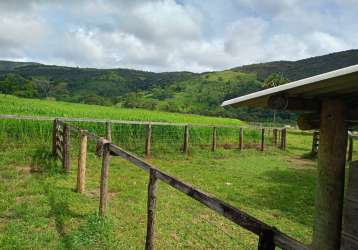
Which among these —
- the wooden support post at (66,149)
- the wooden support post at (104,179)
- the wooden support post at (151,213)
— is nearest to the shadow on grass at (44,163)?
the wooden support post at (66,149)

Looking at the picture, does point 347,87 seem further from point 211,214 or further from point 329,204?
point 211,214

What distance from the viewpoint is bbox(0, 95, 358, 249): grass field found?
512 centimetres

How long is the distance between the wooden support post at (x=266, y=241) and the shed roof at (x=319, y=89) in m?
0.96

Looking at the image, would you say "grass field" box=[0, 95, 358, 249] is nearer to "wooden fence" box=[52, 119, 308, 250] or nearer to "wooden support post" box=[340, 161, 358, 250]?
"wooden fence" box=[52, 119, 308, 250]

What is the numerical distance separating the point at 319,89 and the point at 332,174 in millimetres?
631

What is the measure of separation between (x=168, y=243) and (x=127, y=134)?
10767 mm

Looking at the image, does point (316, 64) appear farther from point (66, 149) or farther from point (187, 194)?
point (187, 194)

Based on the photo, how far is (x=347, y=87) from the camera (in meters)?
1.98

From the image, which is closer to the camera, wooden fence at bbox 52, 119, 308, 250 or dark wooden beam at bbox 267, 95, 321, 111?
wooden fence at bbox 52, 119, 308, 250

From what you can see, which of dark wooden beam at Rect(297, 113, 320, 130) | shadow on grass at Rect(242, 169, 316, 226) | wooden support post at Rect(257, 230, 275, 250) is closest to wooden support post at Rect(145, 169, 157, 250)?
dark wooden beam at Rect(297, 113, 320, 130)

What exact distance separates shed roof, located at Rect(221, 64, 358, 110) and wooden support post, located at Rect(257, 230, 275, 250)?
962mm

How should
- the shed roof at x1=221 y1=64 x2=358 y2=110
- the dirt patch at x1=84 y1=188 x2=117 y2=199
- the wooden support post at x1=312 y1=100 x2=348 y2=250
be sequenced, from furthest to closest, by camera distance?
the dirt patch at x1=84 y1=188 x2=117 y2=199 < the wooden support post at x1=312 y1=100 x2=348 y2=250 < the shed roof at x1=221 y1=64 x2=358 y2=110

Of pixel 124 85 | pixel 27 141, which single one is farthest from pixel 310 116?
pixel 124 85

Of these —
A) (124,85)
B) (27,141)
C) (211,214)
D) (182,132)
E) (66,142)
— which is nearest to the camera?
(211,214)
